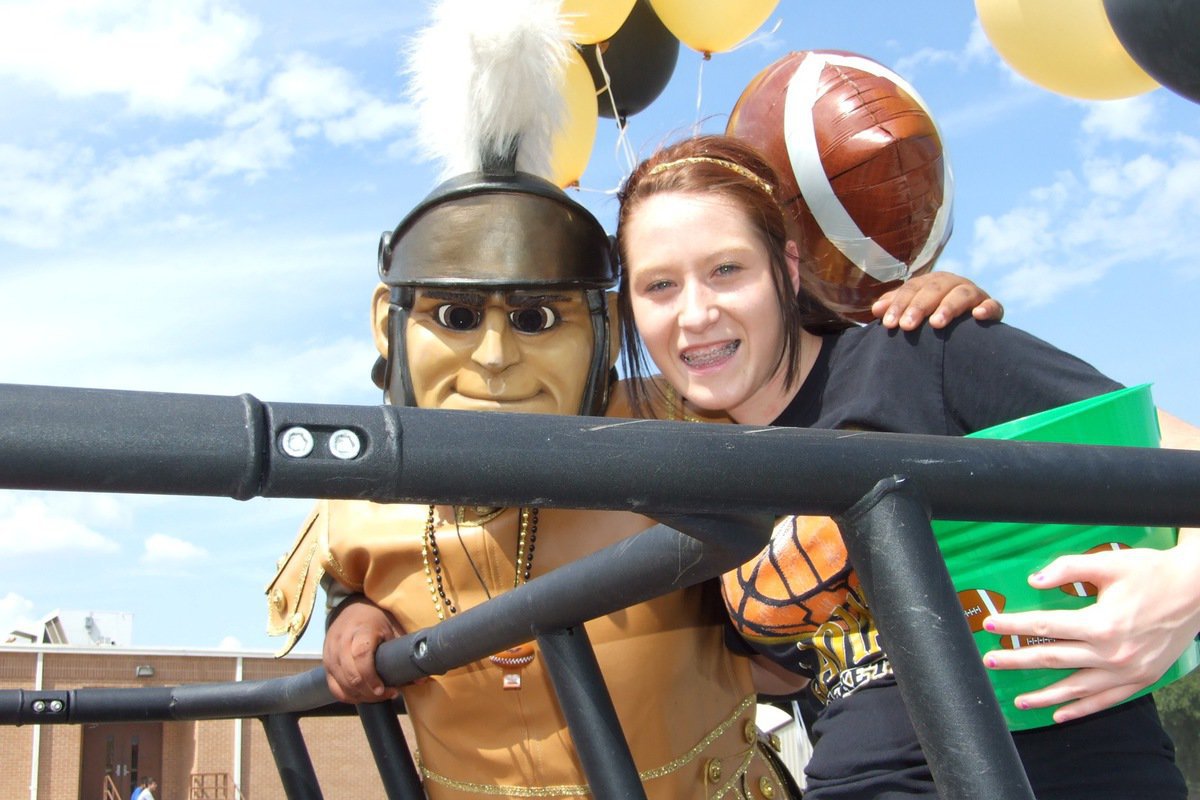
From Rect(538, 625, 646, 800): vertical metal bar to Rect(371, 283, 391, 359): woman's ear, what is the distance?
4.60 feet

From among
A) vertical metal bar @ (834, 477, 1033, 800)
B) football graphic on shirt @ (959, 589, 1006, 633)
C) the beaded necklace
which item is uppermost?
the beaded necklace

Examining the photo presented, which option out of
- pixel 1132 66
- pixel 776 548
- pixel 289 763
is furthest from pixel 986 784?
pixel 1132 66

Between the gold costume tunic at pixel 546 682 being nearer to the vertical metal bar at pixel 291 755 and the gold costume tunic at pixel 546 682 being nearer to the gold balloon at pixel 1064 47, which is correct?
the vertical metal bar at pixel 291 755

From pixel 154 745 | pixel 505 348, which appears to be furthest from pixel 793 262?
pixel 154 745

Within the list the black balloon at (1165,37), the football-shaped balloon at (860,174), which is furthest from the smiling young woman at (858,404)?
the black balloon at (1165,37)

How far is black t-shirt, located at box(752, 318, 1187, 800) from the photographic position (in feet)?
4.00

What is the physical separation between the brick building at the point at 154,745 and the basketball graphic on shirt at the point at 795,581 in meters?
16.0

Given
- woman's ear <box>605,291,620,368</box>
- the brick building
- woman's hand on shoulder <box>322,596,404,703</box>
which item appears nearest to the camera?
woman's hand on shoulder <box>322,596,404,703</box>

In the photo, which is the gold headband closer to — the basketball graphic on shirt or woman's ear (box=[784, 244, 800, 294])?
woman's ear (box=[784, 244, 800, 294])

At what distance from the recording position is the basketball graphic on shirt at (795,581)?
1.32 metres

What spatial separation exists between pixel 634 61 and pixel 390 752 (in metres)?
2.22

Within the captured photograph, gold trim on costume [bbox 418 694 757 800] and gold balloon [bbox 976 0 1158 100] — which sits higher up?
gold balloon [bbox 976 0 1158 100]

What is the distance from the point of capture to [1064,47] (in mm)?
2639

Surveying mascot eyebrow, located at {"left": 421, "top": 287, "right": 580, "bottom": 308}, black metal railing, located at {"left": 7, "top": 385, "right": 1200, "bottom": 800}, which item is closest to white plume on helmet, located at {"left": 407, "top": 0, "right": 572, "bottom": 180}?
mascot eyebrow, located at {"left": 421, "top": 287, "right": 580, "bottom": 308}
